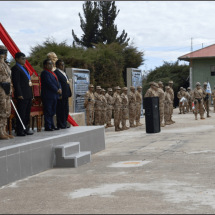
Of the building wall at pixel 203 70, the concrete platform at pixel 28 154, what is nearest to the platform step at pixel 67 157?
the concrete platform at pixel 28 154

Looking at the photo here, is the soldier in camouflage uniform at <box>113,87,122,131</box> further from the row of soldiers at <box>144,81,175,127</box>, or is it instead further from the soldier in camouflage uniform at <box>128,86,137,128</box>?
the row of soldiers at <box>144,81,175,127</box>

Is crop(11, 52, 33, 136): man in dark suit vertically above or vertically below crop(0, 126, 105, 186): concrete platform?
above

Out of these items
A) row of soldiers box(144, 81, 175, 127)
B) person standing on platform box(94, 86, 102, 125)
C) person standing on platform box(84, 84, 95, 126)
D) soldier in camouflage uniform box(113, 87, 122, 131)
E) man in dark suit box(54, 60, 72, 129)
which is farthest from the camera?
person standing on platform box(94, 86, 102, 125)

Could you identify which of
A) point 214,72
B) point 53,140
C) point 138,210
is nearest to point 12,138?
point 53,140

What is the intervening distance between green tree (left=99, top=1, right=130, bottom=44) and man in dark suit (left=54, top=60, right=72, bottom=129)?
40193 millimetres

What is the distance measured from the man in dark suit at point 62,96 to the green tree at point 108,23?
4019 cm

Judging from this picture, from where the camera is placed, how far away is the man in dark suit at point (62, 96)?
1084cm

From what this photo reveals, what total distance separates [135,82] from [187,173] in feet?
67.4

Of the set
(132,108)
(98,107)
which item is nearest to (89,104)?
(98,107)

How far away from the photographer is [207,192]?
20.2 feet

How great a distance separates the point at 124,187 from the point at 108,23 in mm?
46919

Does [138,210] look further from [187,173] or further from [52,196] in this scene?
[187,173]

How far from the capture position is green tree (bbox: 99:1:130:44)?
5084cm

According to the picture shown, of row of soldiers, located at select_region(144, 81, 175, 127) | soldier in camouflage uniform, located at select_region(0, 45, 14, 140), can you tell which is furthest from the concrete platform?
row of soldiers, located at select_region(144, 81, 175, 127)
